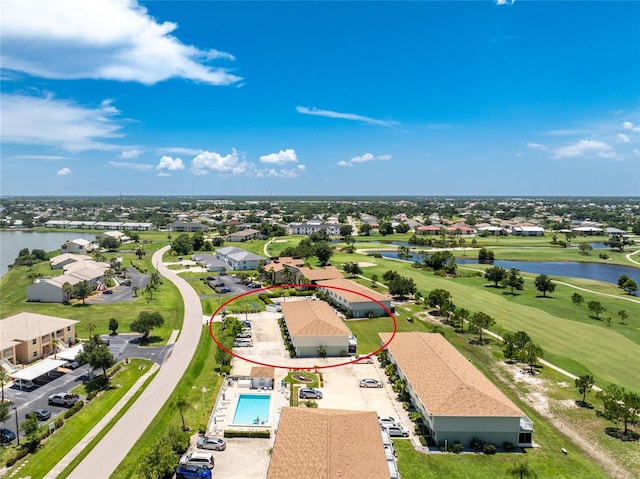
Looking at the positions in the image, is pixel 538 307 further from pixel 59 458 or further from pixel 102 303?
pixel 102 303

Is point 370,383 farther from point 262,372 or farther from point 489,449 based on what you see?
point 489,449

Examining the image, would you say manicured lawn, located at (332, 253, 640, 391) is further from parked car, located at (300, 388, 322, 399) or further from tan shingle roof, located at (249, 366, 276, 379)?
tan shingle roof, located at (249, 366, 276, 379)

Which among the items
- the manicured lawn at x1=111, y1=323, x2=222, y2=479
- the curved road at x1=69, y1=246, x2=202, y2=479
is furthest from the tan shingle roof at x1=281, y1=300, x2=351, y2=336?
the curved road at x1=69, y1=246, x2=202, y2=479

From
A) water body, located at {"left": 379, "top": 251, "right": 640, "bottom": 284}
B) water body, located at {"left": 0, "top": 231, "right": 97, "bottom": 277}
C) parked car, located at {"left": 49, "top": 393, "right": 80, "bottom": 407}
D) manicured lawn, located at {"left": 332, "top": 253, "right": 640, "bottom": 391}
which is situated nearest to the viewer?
parked car, located at {"left": 49, "top": 393, "right": 80, "bottom": 407}

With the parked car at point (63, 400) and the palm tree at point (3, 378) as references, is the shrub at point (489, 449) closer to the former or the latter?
the parked car at point (63, 400)

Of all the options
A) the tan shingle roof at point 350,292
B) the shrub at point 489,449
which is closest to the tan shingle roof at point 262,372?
the shrub at point 489,449

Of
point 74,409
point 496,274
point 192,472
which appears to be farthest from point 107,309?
point 496,274

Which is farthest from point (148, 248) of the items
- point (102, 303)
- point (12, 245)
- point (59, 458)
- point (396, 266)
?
point (59, 458)
